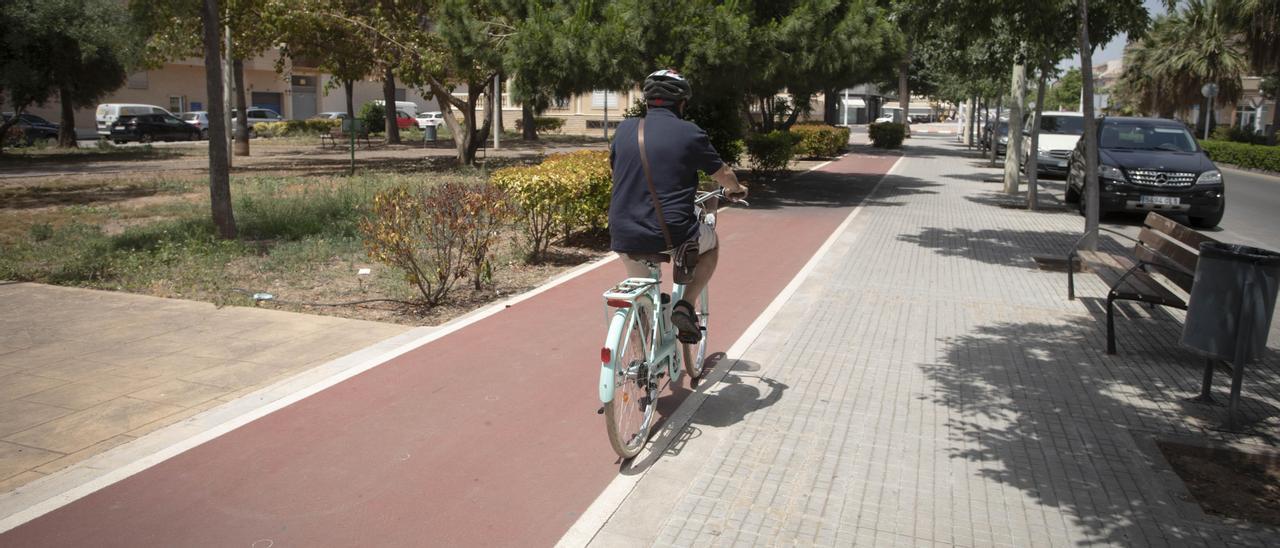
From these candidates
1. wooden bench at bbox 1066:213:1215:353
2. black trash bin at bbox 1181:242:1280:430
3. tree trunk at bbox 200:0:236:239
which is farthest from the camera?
tree trunk at bbox 200:0:236:239

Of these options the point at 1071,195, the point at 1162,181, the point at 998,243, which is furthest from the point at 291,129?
the point at 1162,181

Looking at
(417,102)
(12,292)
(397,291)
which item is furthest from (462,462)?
(417,102)

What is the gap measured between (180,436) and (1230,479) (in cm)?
526

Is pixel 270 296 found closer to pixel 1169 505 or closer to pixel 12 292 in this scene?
pixel 12 292

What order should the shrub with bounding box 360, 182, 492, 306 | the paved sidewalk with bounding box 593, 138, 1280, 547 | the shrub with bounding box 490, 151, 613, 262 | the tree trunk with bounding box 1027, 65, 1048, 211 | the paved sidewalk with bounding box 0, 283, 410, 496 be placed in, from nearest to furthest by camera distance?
the paved sidewalk with bounding box 593, 138, 1280, 547 → the paved sidewalk with bounding box 0, 283, 410, 496 → the shrub with bounding box 360, 182, 492, 306 → the shrub with bounding box 490, 151, 613, 262 → the tree trunk with bounding box 1027, 65, 1048, 211

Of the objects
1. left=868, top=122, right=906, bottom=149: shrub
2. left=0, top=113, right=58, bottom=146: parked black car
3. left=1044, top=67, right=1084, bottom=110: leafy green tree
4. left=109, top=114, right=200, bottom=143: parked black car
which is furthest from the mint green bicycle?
left=1044, top=67, right=1084, bottom=110: leafy green tree

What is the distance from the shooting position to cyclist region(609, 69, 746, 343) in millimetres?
4633

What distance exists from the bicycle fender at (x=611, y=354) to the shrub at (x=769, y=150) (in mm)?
17419

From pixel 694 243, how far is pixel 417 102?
71528 mm

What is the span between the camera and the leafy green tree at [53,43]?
2388 centimetres

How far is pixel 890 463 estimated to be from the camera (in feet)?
14.9

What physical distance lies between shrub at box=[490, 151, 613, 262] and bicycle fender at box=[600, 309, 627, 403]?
5.10m

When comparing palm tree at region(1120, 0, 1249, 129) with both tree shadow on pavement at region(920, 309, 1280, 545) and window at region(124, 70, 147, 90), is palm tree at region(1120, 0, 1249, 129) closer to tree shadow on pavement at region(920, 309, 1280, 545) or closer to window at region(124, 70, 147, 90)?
tree shadow on pavement at region(920, 309, 1280, 545)

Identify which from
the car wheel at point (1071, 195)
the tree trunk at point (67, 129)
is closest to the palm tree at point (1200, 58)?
the car wheel at point (1071, 195)
